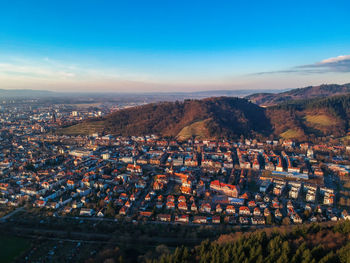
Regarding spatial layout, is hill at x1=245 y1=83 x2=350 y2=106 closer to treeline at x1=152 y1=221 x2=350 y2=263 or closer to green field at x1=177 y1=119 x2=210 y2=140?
green field at x1=177 y1=119 x2=210 y2=140

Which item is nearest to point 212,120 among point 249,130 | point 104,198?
point 249,130

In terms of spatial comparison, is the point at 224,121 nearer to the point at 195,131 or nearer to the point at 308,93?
the point at 195,131

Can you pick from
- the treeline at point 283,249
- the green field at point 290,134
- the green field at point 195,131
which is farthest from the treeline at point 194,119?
the treeline at point 283,249

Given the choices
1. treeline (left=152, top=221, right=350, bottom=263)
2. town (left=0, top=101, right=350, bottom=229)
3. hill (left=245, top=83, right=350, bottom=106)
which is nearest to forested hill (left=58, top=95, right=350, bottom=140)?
town (left=0, top=101, right=350, bottom=229)

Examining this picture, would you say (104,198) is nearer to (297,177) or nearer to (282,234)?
(282,234)

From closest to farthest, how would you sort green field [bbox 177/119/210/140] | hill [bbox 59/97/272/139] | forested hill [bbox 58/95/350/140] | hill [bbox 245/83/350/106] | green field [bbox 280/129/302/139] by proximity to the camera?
green field [bbox 280/129/302/139]
green field [bbox 177/119/210/140]
forested hill [bbox 58/95/350/140]
hill [bbox 59/97/272/139]
hill [bbox 245/83/350/106]

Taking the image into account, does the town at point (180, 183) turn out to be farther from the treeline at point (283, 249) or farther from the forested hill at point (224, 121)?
the forested hill at point (224, 121)
